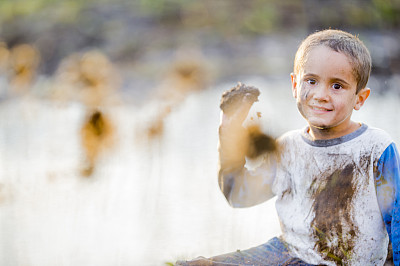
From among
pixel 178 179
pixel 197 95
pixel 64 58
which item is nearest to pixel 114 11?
pixel 64 58

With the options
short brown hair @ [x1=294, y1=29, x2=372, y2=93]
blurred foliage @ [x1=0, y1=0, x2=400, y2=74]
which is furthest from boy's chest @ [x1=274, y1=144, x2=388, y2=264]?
blurred foliage @ [x1=0, y1=0, x2=400, y2=74]

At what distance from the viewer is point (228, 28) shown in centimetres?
693

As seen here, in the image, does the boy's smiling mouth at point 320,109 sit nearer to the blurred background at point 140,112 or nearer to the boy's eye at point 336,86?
the boy's eye at point 336,86

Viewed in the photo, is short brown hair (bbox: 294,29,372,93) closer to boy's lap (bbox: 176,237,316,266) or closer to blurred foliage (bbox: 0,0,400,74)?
boy's lap (bbox: 176,237,316,266)

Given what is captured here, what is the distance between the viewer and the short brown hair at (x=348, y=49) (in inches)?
59.0

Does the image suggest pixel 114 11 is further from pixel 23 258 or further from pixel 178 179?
pixel 23 258

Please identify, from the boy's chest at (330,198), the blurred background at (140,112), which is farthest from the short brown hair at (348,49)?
the blurred background at (140,112)

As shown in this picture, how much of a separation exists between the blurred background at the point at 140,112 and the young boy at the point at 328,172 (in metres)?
0.18

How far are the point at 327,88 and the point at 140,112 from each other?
346 centimetres

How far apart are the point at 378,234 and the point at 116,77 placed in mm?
4937


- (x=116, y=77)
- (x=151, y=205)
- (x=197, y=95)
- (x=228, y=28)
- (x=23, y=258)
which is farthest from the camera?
(x=228, y=28)

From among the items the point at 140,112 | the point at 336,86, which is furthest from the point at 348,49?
the point at 140,112

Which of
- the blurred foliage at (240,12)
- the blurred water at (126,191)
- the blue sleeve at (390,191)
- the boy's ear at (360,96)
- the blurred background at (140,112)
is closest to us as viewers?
the blue sleeve at (390,191)

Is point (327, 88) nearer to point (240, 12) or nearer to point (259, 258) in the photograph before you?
point (259, 258)
